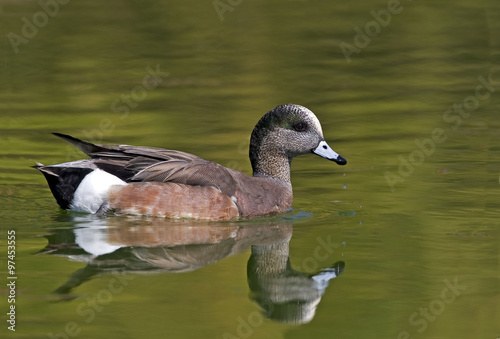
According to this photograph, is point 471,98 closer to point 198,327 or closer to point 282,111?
point 282,111

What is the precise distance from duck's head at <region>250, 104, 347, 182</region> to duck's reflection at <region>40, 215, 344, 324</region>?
75cm

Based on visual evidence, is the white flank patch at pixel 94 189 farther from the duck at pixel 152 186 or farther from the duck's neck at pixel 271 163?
the duck's neck at pixel 271 163

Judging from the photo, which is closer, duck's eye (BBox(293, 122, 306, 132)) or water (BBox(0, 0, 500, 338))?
Answer: water (BBox(0, 0, 500, 338))

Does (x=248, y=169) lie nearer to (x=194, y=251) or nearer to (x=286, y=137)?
(x=286, y=137)

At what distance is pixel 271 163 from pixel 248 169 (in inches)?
47.3

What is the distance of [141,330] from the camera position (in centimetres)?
632

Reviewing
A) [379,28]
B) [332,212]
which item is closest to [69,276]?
[332,212]

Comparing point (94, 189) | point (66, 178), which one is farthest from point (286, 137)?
point (66, 178)

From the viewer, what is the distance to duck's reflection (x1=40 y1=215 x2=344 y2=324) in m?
7.21

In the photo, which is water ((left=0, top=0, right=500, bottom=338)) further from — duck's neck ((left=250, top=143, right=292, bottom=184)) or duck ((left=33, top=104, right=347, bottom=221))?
duck's neck ((left=250, top=143, right=292, bottom=184))

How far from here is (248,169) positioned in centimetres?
1080

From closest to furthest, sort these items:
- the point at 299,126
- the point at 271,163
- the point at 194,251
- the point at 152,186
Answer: the point at 194,251 < the point at 152,186 < the point at 299,126 < the point at 271,163

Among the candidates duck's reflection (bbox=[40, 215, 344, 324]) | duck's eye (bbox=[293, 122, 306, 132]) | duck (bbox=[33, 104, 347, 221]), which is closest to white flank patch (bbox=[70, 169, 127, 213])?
duck (bbox=[33, 104, 347, 221])

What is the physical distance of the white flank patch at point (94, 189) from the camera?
898cm
